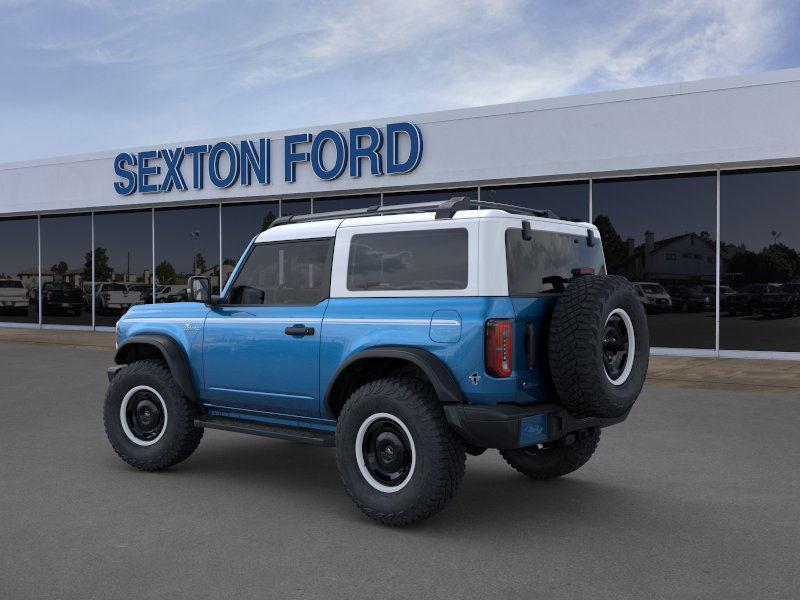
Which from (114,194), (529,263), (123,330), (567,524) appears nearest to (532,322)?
(529,263)

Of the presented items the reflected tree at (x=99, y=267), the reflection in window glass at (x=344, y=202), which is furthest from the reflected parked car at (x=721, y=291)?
the reflected tree at (x=99, y=267)

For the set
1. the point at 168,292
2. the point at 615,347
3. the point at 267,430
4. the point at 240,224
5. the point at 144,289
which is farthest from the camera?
the point at 144,289

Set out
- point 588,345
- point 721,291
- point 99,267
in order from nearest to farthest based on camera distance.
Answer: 1. point 588,345
2. point 721,291
3. point 99,267

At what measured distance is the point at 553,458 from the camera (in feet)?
19.5

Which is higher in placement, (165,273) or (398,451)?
(165,273)

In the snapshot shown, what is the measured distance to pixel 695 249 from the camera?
1522 cm

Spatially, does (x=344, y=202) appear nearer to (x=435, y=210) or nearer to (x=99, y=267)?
(x=99, y=267)

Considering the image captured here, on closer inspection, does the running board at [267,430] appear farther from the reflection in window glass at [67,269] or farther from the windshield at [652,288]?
the reflection in window glass at [67,269]

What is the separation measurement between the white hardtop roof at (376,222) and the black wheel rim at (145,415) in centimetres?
158

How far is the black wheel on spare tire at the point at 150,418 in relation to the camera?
6.25 m

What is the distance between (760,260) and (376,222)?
11.5 meters

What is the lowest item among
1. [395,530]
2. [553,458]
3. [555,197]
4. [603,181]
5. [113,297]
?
[395,530]

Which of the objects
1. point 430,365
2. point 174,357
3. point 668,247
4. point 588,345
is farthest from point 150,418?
point 668,247

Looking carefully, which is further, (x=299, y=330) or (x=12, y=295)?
(x=12, y=295)
